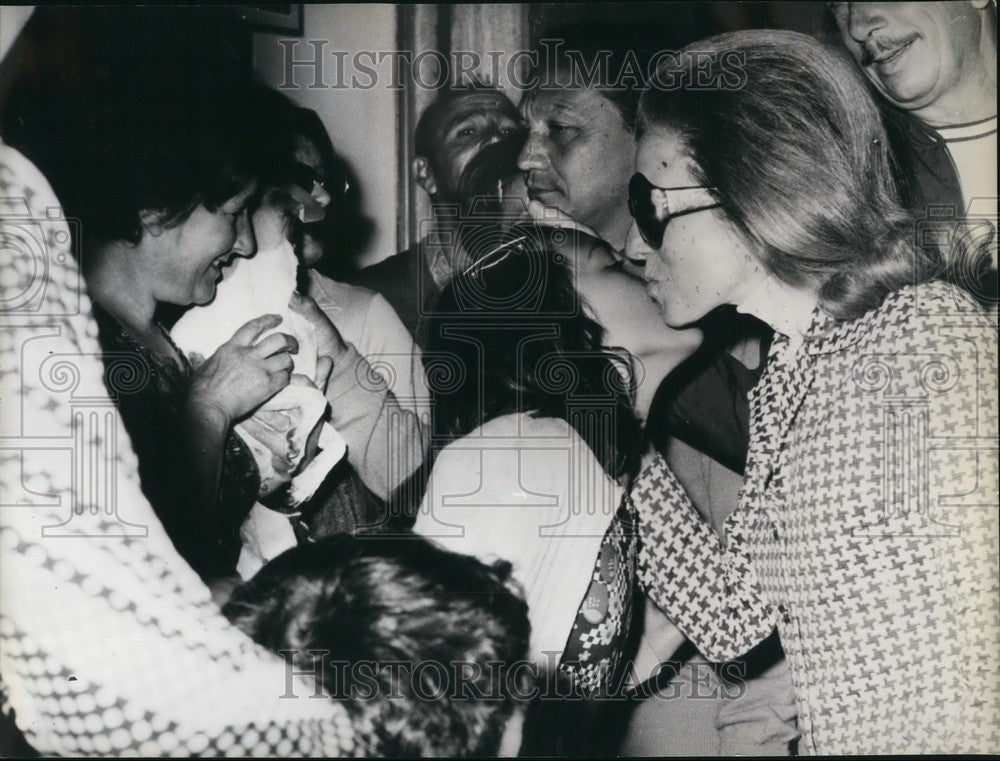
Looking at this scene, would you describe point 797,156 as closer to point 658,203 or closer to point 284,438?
point 658,203

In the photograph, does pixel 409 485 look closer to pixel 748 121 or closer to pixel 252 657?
pixel 252 657

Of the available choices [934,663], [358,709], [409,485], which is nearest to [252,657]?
[358,709]

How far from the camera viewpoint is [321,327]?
2.14 meters

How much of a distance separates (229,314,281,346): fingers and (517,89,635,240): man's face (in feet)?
2.01

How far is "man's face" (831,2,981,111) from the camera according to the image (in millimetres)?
2150

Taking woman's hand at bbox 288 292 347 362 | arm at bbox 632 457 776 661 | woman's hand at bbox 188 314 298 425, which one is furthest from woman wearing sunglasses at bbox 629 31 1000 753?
woman's hand at bbox 188 314 298 425

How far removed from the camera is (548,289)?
213 centimetres

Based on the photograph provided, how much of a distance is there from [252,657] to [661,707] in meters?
0.87

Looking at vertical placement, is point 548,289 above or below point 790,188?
below

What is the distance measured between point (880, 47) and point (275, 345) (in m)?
1.44

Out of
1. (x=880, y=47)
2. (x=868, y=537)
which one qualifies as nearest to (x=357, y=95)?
(x=880, y=47)

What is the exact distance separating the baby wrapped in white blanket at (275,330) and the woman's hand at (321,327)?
0.04 ft

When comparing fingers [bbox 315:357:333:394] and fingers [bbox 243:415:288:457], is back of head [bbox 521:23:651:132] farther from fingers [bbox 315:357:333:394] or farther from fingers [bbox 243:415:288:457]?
fingers [bbox 243:415:288:457]

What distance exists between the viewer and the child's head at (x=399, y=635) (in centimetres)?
210
